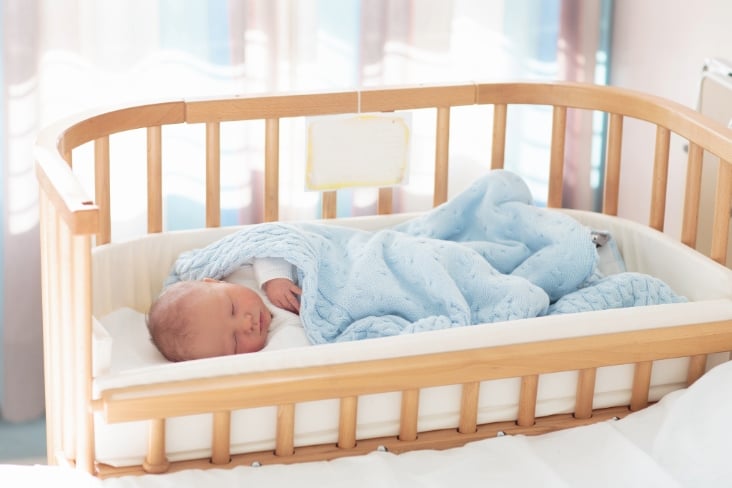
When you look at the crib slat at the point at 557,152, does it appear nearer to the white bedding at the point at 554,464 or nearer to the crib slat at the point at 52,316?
the white bedding at the point at 554,464

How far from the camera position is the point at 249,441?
4.48ft

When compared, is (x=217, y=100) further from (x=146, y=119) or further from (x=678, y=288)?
(x=678, y=288)

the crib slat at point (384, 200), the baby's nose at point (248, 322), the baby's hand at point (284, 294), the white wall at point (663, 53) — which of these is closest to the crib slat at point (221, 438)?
the baby's nose at point (248, 322)

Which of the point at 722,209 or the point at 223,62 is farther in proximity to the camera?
the point at 223,62

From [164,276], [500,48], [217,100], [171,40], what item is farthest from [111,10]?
[500,48]

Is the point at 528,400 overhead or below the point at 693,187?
below

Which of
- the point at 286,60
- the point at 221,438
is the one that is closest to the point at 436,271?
the point at 221,438

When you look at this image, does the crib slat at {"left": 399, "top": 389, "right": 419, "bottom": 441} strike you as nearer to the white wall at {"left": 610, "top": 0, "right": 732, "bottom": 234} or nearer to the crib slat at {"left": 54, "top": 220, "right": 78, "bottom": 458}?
the crib slat at {"left": 54, "top": 220, "right": 78, "bottom": 458}

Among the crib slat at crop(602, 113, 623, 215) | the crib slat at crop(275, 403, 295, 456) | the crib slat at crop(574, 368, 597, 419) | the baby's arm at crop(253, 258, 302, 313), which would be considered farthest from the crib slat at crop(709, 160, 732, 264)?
the crib slat at crop(275, 403, 295, 456)

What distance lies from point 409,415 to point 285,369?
18cm

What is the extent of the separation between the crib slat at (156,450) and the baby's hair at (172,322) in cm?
22

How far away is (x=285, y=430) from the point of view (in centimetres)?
136

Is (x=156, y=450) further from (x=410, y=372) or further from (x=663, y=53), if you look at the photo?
(x=663, y=53)

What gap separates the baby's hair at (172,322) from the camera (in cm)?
151
